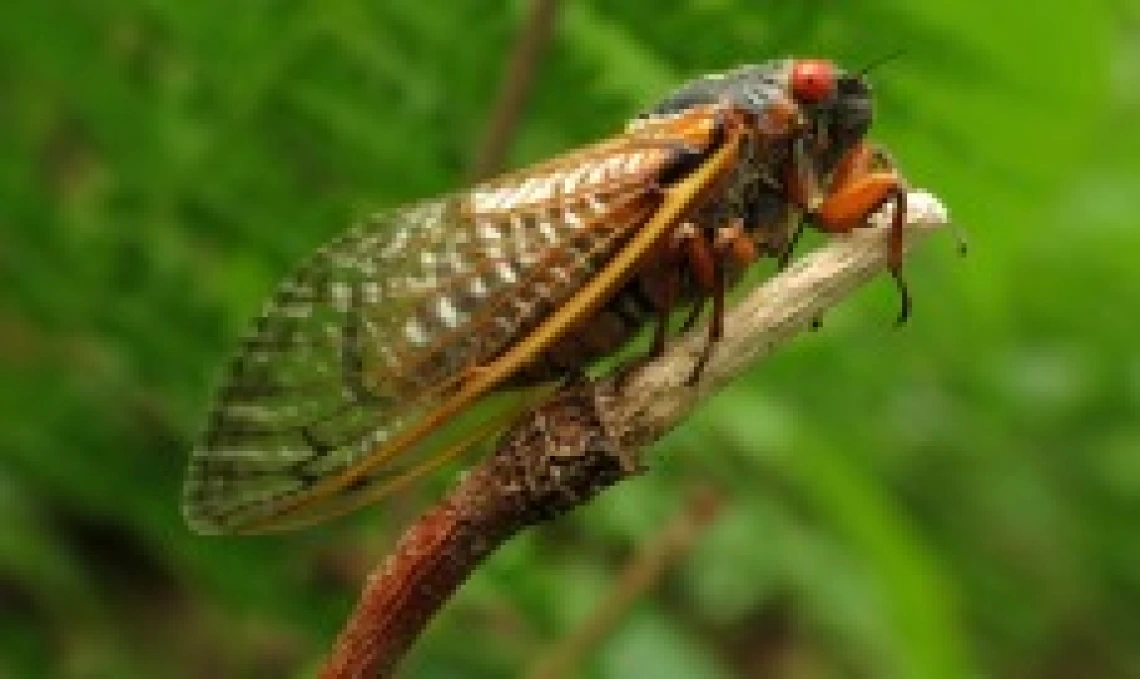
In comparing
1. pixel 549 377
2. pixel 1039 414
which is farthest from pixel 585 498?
pixel 1039 414

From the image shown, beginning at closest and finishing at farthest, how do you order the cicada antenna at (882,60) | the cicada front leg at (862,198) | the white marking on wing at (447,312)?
the cicada front leg at (862,198), the white marking on wing at (447,312), the cicada antenna at (882,60)

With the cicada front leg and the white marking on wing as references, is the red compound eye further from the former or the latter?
the white marking on wing

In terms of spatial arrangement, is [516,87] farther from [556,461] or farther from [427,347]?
[556,461]

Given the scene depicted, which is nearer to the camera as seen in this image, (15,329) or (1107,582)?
(15,329)

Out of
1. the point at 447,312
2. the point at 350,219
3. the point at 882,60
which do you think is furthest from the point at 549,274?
the point at 350,219

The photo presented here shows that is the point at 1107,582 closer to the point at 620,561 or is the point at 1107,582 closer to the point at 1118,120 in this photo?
the point at 1118,120

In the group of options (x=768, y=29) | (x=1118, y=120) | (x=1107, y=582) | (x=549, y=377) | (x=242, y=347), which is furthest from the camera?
(x=1107, y=582)

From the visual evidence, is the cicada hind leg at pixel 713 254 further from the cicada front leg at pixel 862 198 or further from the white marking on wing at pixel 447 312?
the white marking on wing at pixel 447 312

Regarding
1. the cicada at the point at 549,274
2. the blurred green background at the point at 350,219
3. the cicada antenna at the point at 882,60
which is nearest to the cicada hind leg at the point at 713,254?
the cicada at the point at 549,274
